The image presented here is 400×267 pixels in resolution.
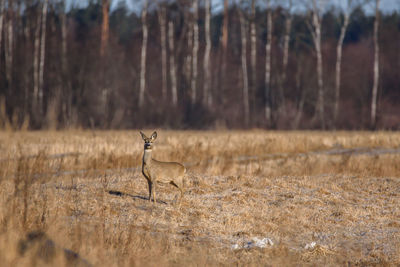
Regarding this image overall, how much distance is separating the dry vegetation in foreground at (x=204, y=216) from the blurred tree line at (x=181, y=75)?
526 inches

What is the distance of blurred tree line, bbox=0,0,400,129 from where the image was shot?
33.2 metres

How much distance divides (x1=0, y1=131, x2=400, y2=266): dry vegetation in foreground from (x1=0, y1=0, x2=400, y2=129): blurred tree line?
43.9 ft

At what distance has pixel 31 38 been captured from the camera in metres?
40.5

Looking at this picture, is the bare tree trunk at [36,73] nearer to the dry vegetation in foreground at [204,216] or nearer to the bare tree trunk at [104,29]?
the bare tree trunk at [104,29]

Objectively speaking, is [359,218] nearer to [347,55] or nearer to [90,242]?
[90,242]

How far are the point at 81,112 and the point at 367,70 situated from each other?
26291 millimetres

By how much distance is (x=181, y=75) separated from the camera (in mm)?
47781

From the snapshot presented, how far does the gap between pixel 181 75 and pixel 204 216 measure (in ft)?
127

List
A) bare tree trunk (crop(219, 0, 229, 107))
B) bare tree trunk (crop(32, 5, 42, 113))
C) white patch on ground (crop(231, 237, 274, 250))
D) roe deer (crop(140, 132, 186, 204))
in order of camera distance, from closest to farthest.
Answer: white patch on ground (crop(231, 237, 274, 250))
roe deer (crop(140, 132, 186, 204))
bare tree trunk (crop(32, 5, 42, 113))
bare tree trunk (crop(219, 0, 229, 107))

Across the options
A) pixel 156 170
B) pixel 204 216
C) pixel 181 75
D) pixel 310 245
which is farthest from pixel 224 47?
pixel 310 245

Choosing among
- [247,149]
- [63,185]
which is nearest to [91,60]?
[247,149]

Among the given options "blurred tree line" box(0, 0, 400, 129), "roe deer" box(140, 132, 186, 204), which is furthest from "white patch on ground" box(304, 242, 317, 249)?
"blurred tree line" box(0, 0, 400, 129)

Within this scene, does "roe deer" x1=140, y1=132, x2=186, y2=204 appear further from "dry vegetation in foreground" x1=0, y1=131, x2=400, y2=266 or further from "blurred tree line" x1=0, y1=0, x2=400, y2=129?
"blurred tree line" x1=0, y1=0, x2=400, y2=129

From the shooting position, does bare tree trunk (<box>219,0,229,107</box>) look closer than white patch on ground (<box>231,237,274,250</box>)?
No
